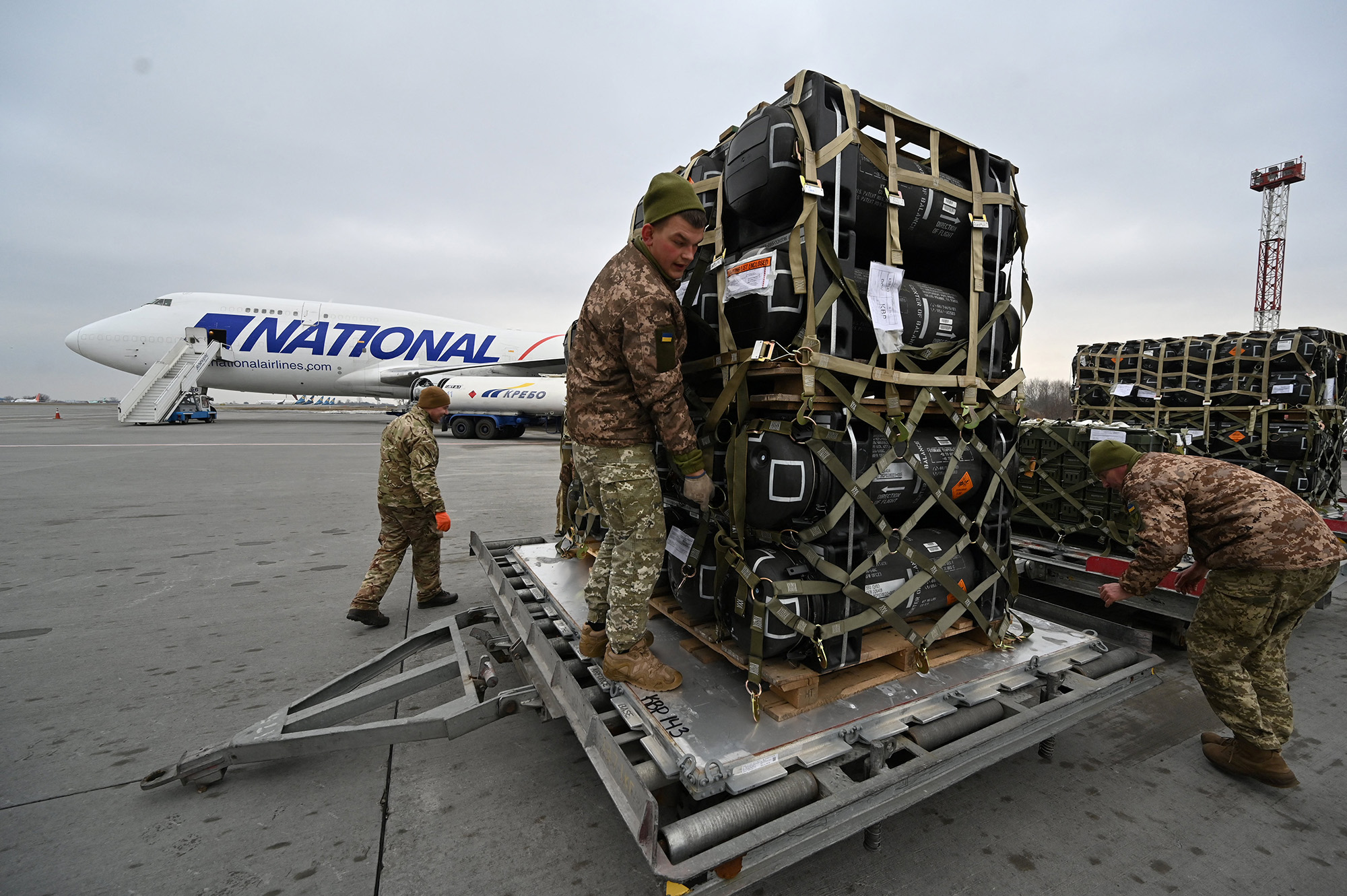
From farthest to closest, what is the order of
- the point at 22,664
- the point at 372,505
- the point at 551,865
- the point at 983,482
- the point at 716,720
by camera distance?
1. the point at 372,505
2. the point at 22,664
3. the point at 983,482
4. the point at 716,720
5. the point at 551,865

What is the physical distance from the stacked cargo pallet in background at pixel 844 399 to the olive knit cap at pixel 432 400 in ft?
7.75

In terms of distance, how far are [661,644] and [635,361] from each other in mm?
1434

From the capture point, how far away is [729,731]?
207cm

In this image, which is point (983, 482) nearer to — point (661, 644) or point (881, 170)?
point (881, 170)

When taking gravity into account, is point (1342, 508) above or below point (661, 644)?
above

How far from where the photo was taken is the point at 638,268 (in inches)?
90.4

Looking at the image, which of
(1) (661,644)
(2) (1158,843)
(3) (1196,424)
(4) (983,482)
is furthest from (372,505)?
(3) (1196,424)

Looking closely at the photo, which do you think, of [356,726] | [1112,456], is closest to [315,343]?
[356,726]

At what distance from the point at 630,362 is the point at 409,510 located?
291 centimetres

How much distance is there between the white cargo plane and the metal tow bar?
20.8 m

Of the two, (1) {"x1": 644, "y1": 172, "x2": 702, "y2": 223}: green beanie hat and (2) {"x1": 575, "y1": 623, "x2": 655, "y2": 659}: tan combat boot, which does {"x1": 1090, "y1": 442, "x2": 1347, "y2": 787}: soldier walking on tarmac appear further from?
(1) {"x1": 644, "y1": 172, "x2": 702, "y2": 223}: green beanie hat

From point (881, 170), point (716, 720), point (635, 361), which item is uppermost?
point (881, 170)

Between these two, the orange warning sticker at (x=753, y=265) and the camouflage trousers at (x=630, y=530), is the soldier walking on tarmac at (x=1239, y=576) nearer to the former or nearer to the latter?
the orange warning sticker at (x=753, y=265)

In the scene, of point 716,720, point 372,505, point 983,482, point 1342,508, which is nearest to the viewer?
point 716,720
